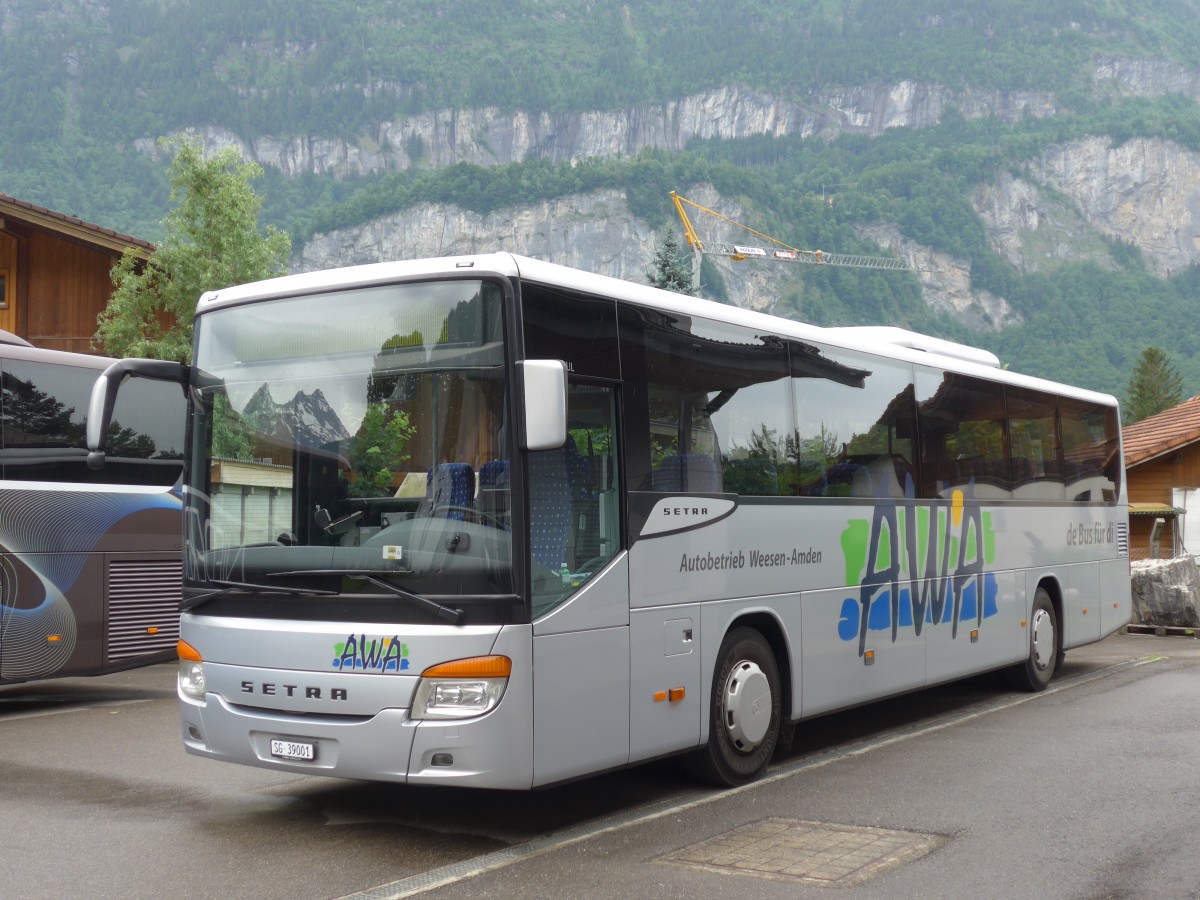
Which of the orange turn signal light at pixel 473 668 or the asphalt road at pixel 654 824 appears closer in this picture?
the asphalt road at pixel 654 824

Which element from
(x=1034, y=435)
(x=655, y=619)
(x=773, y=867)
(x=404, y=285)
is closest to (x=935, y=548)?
(x=1034, y=435)

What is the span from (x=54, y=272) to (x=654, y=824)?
21.9 m

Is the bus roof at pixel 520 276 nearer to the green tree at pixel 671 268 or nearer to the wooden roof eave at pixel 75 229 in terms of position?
the wooden roof eave at pixel 75 229

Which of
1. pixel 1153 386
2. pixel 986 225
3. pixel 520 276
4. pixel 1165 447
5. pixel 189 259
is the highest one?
pixel 986 225

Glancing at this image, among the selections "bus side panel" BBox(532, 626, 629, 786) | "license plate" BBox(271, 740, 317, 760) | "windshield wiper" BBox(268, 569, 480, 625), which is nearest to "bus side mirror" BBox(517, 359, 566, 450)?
"windshield wiper" BBox(268, 569, 480, 625)

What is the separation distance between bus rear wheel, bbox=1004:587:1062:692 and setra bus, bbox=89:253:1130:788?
4.23m

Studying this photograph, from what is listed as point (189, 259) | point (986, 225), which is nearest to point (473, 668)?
point (189, 259)

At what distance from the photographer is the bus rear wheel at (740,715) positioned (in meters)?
7.61

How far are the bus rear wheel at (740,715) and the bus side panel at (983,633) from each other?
101 inches

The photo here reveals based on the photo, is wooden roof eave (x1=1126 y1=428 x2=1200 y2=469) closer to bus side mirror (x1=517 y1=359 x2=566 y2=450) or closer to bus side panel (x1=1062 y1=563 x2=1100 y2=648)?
bus side panel (x1=1062 y1=563 x2=1100 y2=648)

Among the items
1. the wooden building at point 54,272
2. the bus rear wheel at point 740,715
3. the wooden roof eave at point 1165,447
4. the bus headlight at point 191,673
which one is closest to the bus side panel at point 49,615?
the bus headlight at point 191,673

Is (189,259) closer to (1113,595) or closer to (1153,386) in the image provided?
(1113,595)

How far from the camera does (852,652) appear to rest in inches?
355

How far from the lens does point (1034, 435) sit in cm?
1216
